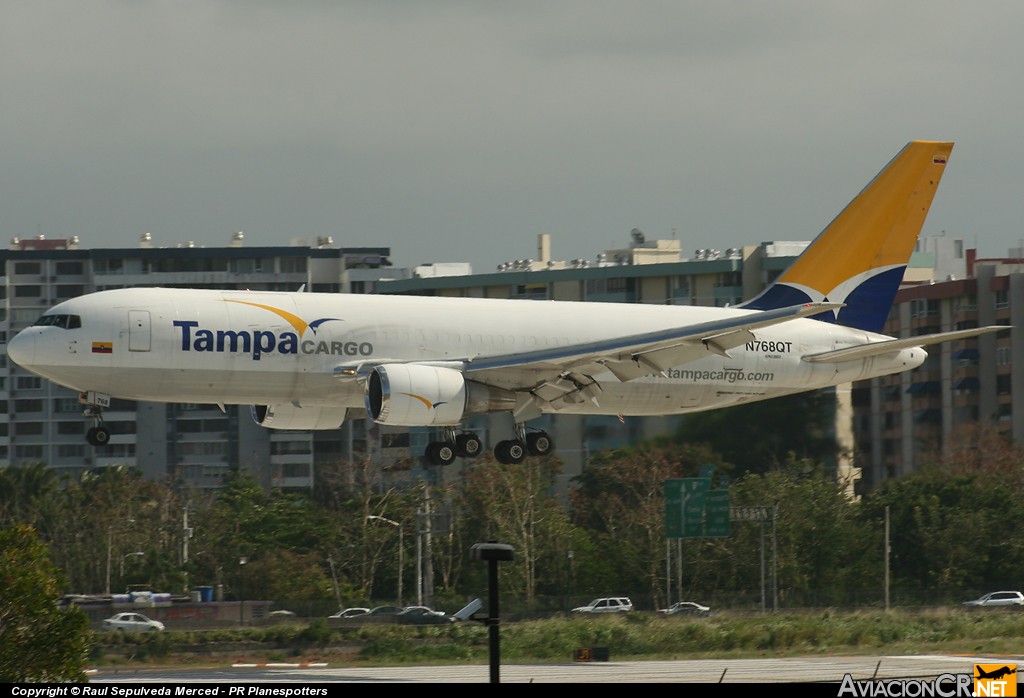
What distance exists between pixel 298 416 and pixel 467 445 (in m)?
5.37

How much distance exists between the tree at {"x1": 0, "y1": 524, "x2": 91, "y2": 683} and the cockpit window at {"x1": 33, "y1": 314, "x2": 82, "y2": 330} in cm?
771

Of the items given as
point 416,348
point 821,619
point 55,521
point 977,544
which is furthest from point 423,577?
point 416,348

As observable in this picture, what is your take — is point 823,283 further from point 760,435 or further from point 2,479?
point 2,479

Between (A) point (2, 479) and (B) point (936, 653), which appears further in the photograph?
(A) point (2, 479)

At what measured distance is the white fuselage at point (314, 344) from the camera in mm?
44906

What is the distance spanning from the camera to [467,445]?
1901 inches

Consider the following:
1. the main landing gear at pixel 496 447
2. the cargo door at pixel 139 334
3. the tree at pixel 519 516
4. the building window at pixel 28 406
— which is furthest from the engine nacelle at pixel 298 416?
the building window at pixel 28 406

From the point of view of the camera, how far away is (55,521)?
365 ft

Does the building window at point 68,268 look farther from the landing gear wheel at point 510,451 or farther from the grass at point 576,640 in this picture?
the landing gear wheel at point 510,451

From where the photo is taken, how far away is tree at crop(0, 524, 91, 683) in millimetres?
38594

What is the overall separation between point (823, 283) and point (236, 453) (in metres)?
120

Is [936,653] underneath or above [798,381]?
underneath

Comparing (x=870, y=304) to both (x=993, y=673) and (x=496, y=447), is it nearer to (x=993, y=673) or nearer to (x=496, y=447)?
(x=496, y=447)

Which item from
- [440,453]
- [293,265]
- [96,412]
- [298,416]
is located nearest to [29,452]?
[293,265]
